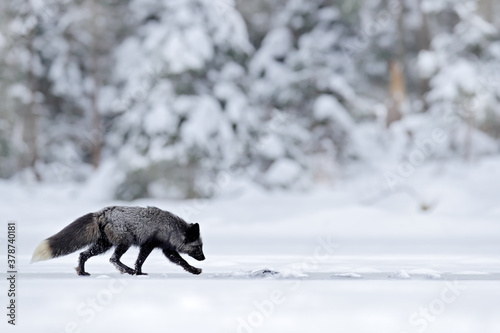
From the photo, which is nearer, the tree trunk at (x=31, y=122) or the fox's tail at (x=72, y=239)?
the fox's tail at (x=72, y=239)

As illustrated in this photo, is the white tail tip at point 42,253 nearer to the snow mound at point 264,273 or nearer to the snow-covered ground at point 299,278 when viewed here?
the snow-covered ground at point 299,278

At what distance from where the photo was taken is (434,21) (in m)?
26.5

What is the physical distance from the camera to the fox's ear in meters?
7.34

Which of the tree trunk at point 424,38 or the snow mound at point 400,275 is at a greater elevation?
the tree trunk at point 424,38

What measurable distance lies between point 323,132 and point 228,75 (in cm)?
402

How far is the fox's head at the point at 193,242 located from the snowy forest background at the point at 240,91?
1112cm

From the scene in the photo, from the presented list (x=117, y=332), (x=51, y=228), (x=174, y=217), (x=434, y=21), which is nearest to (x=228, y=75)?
(x=51, y=228)

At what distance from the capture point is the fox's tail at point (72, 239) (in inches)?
273

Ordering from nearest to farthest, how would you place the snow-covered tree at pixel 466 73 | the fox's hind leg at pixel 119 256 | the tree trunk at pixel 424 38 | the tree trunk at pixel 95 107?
1. the fox's hind leg at pixel 119 256
2. the snow-covered tree at pixel 466 73
3. the tree trunk at pixel 424 38
4. the tree trunk at pixel 95 107

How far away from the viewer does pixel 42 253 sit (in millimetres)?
6859

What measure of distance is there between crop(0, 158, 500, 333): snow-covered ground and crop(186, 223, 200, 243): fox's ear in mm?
387

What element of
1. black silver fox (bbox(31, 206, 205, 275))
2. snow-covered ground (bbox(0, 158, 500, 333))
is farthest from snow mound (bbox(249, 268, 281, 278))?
black silver fox (bbox(31, 206, 205, 275))

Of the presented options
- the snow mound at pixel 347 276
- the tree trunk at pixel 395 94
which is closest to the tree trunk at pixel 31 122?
the tree trunk at pixel 395 94

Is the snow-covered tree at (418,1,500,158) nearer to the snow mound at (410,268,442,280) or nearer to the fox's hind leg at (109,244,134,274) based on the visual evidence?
the snow mound at (410,268,442,280)
